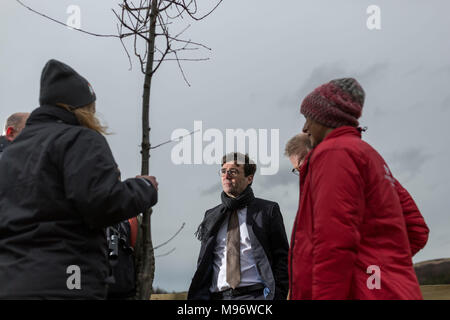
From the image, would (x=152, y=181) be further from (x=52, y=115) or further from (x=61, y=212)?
(x=52, y=115)

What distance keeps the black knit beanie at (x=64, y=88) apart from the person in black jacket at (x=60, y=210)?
7.9 inches

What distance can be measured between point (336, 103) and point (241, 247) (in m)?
2.29

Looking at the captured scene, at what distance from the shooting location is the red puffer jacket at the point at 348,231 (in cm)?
270

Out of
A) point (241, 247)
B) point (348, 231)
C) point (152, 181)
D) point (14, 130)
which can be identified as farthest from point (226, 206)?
point (348, 231)

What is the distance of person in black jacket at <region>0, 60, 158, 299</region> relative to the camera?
8.86 feet

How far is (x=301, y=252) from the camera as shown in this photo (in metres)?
2.85

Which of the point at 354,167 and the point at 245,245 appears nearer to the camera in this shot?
the point at 354,167

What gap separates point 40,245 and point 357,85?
5.93ft

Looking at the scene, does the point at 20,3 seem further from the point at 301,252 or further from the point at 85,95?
the point at 301,252

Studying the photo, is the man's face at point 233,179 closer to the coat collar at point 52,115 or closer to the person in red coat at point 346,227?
the person in red coat at point 346,227

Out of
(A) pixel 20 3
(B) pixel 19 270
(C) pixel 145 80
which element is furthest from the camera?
(A) pixel 20 3

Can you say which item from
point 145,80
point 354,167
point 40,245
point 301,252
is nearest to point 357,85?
point 354,167

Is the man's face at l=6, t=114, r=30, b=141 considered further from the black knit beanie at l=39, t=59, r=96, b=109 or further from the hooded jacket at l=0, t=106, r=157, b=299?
the hooded jacket at l=0, t=106, r=157, b=299

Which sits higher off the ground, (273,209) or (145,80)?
(145,80)
